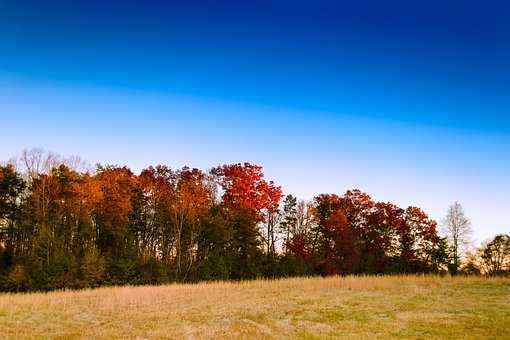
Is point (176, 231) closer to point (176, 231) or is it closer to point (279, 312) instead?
point (176, 231)

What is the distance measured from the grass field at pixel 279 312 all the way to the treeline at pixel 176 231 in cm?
1251

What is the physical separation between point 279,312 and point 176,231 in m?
34.0

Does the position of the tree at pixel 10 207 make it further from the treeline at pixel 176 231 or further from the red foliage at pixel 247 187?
the red foliage at pixel 247 187

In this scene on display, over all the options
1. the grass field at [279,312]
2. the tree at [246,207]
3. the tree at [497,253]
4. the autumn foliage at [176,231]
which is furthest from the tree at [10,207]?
the tree at [497,253]

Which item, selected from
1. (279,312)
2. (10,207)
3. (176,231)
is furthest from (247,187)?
(279,312)

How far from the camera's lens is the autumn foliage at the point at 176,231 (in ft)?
137

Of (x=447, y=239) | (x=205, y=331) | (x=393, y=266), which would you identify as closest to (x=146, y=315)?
(x=205, y=331)

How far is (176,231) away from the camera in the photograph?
51.6 m

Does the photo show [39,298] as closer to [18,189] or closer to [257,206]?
[18,189]

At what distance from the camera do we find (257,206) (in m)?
56.6

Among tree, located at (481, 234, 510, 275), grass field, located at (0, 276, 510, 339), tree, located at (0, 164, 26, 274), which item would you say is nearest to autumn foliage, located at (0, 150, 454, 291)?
tree, located at (0, 164, 26, 274)

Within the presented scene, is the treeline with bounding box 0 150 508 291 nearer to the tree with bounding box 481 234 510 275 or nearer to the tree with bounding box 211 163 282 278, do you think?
the tree with bounding box 211 163 282 278

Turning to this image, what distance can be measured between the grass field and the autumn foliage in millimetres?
12593

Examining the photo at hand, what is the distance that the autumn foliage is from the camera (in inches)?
1645
